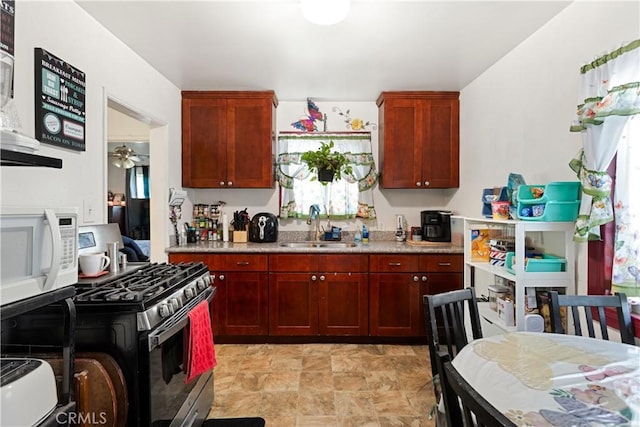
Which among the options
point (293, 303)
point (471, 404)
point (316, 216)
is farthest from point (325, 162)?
Result: point (471, 404)

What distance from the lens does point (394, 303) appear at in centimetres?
345

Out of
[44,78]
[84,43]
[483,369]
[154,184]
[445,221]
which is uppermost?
[84,43]

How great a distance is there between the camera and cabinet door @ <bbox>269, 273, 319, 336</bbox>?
11.3ft

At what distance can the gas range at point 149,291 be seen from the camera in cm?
154

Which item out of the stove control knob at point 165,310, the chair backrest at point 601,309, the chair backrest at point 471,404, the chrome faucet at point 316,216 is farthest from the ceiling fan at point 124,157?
the chair backrest at point 471,404

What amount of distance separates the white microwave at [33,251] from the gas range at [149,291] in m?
0.35

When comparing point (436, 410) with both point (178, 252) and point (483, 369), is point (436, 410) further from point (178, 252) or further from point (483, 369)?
point (178, 252)

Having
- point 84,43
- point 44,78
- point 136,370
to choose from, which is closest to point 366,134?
point 84,43

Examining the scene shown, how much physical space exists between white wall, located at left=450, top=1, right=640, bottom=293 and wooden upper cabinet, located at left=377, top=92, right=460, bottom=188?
26 centimetres

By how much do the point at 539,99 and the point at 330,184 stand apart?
2.17 m

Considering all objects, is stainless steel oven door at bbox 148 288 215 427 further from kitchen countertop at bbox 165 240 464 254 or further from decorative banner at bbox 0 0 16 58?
decorative banner at bbox 0 0 16 58

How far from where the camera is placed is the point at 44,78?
6.16 feet

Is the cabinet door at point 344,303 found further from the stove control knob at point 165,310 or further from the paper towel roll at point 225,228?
the stove control knob at point 165,310

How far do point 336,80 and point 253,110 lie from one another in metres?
0.91
